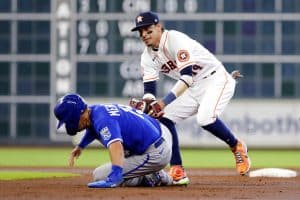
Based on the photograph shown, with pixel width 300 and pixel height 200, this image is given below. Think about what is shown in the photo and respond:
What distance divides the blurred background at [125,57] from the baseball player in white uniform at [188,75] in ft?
49.8

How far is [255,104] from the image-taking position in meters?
27.0

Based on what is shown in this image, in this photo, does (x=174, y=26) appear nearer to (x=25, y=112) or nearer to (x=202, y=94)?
(x=25, y=112)

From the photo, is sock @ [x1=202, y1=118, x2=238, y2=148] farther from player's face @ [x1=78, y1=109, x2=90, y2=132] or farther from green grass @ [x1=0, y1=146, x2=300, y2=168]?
green grass @ [x1=0, y1=146, x2=300, y2=168]

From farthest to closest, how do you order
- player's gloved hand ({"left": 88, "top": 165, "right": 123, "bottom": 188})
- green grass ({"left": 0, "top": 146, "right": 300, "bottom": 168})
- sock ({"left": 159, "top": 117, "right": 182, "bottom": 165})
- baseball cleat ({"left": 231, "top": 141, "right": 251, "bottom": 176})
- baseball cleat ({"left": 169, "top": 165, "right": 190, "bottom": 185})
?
1. green grass ({"left": 0, "top": 146, "right": 300, "bottom": 168})
2. baseball cleat ({"left": 231, "top": 141, "right": 251, "bottom": 176})
3. sock ({"left": 159, "top": 117, "right": 182, "bottom": 165})
4. baseball cleat ({"left": 169, "top": 165, "right": 190, "bottom": 185})
5. player's gloved hand ({"left": 88, "top": 165, "right": 123, "bottom": 188})

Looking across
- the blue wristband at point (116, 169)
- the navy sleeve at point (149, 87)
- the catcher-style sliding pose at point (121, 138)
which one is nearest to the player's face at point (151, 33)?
Result: the navy sleeve at point (149, 87)

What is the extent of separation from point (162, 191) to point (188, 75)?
1473 millimetres

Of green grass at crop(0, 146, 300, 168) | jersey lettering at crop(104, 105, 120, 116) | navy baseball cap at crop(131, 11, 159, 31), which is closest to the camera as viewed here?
jersey lettering at crop(104, 105, 120, 116)

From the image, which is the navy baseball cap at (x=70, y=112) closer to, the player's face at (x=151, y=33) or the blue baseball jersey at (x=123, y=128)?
the blue baseball jersey at (x=123, y=128)

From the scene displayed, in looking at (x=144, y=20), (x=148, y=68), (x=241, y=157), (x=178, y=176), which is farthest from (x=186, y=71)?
(x=241, y=157)

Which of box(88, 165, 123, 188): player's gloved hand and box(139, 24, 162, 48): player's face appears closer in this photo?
box(88, 165, 123, 188): player's gloved hand

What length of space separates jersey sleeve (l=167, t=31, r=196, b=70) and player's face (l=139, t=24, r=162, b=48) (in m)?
0.15

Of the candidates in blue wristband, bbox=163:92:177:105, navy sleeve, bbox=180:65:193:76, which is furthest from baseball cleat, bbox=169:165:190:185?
navy sleeve, bbox=180:65:193:76

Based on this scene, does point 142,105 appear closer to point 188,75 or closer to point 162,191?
point 188,75

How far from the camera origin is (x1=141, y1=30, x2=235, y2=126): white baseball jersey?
396 inches
